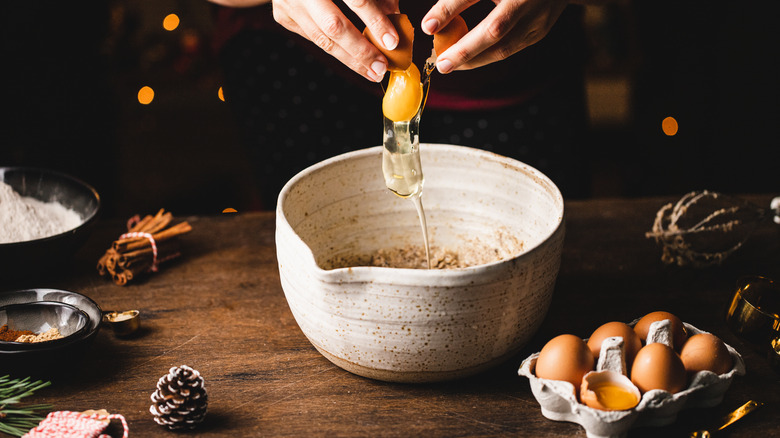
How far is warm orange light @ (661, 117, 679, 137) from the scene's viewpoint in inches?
122

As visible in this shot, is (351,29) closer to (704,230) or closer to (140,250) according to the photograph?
(140,250)

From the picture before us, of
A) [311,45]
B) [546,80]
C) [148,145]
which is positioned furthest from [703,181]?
[148,145]

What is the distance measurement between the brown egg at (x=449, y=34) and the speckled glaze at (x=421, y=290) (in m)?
0.25

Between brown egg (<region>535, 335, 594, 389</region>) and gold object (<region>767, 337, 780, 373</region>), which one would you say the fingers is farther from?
gold object (<region>767, 337, 780, 373</region>)

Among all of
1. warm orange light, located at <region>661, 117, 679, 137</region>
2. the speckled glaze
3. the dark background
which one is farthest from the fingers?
warm orange light, located at <region>661, 117, 679, 137</region>

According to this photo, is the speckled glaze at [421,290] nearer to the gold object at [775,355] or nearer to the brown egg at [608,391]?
the brown egg at [608,391]

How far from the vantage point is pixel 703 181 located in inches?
121

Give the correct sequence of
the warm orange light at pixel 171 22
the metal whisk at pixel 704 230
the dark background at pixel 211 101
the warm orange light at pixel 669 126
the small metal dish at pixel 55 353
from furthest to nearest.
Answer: the warm orange light at pixel 171 22, the warm orange light at pixel 669 126, the dark background at pixel 211 101, the metal whisk at pixel 704 230, the small metal dish at pixel 55 353

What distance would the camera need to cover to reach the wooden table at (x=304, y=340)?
0.93 meters

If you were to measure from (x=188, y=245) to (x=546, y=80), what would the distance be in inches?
35.9

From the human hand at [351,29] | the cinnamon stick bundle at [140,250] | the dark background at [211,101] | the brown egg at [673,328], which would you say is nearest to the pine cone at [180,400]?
the cinnamon stick bundle at [140,250]

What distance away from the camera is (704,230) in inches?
49.1

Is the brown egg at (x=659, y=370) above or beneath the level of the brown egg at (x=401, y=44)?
beneath

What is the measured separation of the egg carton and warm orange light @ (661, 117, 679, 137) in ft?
7.76
